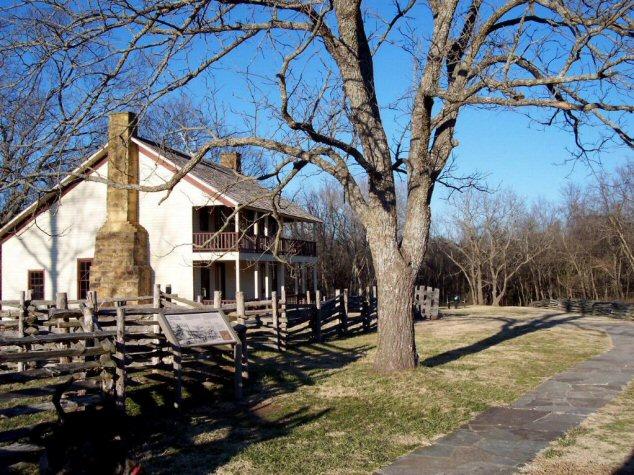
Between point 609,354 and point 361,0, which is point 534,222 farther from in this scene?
point 361,0

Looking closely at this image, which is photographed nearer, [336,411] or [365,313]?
[336,411]

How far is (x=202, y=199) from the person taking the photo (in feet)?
88.5

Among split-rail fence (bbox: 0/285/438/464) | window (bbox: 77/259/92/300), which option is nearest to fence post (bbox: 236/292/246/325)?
split-rail fence (bbox: 0/285/438/464)

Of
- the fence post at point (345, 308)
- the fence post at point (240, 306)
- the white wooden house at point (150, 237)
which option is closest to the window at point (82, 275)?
the white wooden house at point (150, 237)

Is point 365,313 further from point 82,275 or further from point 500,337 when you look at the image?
point 82,275

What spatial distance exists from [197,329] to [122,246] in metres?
18.7

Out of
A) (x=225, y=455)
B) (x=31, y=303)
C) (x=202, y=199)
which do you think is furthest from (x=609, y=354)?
(x=202, y=199)

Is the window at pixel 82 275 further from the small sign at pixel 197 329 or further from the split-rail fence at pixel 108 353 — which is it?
the small sign at pixel 197 329

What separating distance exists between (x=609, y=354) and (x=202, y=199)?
57.9 feet

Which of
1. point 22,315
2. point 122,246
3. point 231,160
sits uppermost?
point 231,160

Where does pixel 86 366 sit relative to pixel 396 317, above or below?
below

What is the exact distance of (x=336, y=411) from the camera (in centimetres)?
851

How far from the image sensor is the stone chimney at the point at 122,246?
85.7 ft

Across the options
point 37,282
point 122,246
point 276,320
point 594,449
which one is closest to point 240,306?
point 276,320
